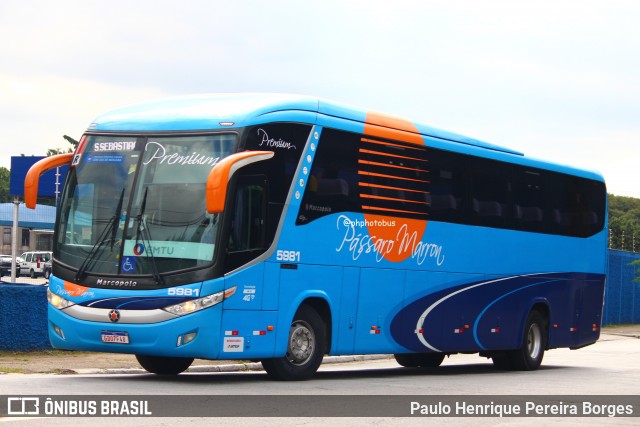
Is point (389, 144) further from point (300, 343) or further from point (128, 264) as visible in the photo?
point (128, 264)

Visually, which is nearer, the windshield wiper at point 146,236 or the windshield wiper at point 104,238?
the windshield wiper at point 146,236

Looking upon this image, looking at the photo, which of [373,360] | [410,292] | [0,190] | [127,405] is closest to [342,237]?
[410,292]

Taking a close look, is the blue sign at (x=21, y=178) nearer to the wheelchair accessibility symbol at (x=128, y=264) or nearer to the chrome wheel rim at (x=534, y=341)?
the chrome wheel rim at (x=534, y=341)

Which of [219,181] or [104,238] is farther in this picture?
[104,238]

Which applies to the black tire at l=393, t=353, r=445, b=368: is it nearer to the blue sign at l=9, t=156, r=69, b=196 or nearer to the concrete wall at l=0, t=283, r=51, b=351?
the concrete wall at l=0, t=283, r=51, b=351

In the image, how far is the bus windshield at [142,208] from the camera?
14391 millimetres

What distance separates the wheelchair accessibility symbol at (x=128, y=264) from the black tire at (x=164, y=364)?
2498 mm

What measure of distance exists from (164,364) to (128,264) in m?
2.80

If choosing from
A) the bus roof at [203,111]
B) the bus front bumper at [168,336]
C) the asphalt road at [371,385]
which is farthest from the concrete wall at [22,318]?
the bus front bumper at [168,336]

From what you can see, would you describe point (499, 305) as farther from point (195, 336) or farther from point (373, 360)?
point (195, 336)

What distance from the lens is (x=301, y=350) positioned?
1582 centimetres

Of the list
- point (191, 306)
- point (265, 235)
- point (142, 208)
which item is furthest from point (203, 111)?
point (191, 306)

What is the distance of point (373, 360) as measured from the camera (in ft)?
82.3

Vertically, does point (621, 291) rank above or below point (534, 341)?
below
